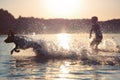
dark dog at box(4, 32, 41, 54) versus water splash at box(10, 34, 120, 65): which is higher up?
dark dog at box(4, 32, 41, 54)

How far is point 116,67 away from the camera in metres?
19.2

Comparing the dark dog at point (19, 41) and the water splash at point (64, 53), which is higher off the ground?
the dark dog at point (19, 41)

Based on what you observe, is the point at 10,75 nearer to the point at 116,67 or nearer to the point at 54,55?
the point at 116,67

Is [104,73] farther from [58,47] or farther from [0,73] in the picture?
[58,47]

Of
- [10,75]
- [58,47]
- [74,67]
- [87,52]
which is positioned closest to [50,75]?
[10,75]

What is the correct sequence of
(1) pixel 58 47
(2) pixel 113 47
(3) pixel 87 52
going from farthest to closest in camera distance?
(2) pixel 113 47 → (1) pixel 58 47 → (3) pixel 87 52

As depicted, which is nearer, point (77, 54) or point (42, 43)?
point (77, 54)

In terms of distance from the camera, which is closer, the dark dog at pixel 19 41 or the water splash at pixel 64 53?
the water splash at pixel 64 53

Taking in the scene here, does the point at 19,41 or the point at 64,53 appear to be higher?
the point at 19,41

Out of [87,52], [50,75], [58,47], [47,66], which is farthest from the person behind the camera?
[58,47]

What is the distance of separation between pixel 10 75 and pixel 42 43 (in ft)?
37.5

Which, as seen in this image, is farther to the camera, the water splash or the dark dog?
the dark dog

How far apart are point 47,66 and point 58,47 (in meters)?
7.77

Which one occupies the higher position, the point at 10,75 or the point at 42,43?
the point at 42,43
